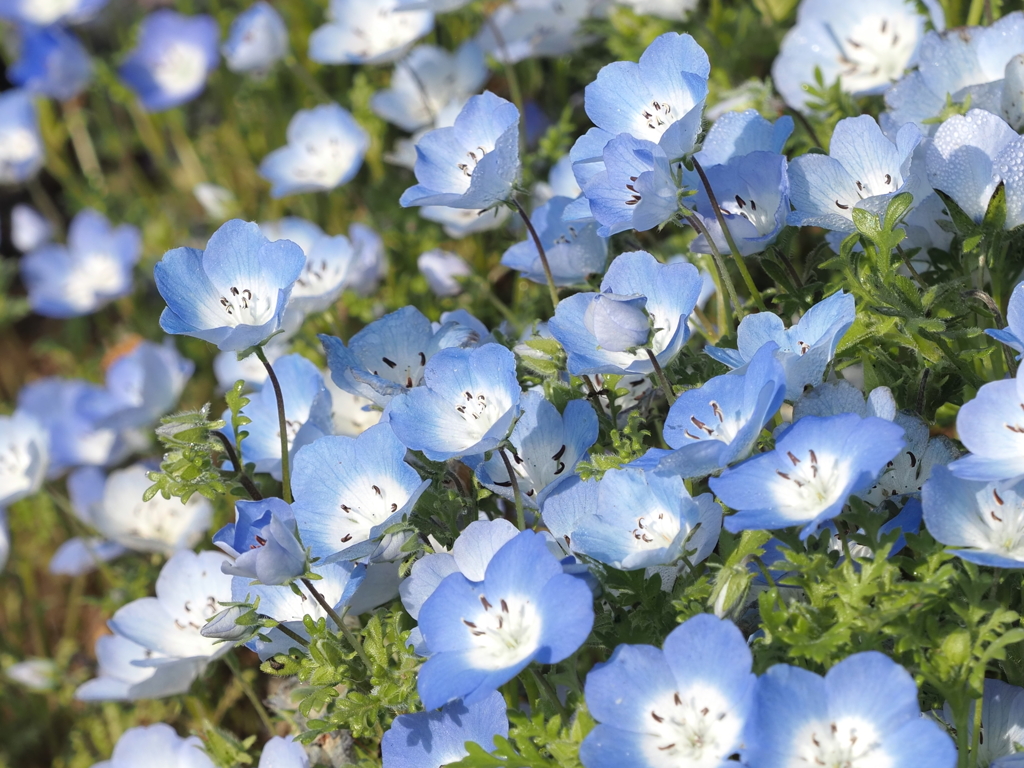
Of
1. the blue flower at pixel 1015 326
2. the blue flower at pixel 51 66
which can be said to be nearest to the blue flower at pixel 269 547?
the blue flower at pixel 1015 326

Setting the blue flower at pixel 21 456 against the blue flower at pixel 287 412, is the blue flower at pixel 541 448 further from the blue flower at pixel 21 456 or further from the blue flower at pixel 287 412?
the blue flower at pixel 21 456

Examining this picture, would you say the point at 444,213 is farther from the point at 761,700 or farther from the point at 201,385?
the point at 761,700

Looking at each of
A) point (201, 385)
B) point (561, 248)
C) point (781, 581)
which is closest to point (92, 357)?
point (201, 385)

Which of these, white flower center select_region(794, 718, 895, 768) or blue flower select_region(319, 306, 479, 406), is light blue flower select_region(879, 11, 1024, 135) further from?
white flower center select_region(794, 718, 895, 768)

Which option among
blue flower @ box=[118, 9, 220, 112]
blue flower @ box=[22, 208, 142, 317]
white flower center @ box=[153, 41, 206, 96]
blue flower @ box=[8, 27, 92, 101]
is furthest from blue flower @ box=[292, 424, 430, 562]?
blue flower @ box=[8, 27, 92, 101]

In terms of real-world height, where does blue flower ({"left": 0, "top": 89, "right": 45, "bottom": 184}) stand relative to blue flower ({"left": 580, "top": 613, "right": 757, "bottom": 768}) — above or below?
below

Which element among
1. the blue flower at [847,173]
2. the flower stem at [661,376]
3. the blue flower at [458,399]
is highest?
the blue flower at [847,173]
